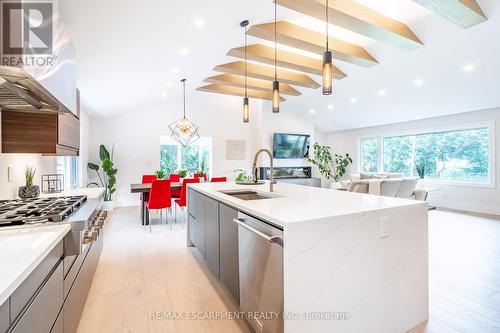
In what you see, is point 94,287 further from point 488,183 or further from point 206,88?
point 488,183

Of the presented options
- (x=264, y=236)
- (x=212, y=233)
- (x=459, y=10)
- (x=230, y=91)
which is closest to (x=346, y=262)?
(x=264, y=236)

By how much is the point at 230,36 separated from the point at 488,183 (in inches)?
241

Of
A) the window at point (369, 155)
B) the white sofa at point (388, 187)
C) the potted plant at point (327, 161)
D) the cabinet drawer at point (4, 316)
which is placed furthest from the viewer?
the potted plant at point (327, 161)

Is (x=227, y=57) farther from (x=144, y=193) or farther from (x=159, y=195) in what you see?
(x=144, y=193)

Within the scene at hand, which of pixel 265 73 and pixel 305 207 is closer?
pixel 305 207

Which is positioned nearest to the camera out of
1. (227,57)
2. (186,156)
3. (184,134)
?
(227,57)

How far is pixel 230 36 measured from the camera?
11.7 ft

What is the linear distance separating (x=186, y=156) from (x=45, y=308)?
21.7 feet

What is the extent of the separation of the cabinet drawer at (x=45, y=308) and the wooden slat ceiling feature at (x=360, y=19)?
3050 millimetres

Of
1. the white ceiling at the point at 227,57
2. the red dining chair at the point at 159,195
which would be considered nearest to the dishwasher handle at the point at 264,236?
the white ceiling at the point at 227,57

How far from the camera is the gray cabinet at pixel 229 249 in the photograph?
197 cm

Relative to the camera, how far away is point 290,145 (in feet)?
26.2

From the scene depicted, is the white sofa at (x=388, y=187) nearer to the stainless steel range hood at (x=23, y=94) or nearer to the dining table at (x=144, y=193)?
the dining table at (x=144, y=193)

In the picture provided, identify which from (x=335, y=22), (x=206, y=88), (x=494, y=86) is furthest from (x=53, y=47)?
(x=494, y=86)
